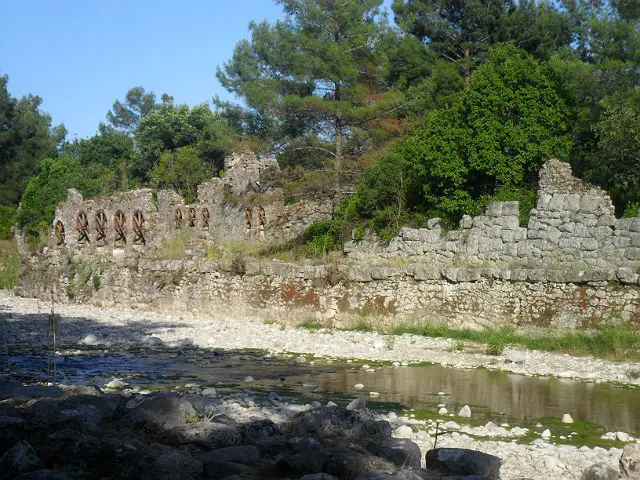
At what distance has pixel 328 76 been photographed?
1017 inches

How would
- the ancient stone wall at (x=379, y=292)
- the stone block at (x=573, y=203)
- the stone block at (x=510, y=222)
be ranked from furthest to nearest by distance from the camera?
the stone block at (x=510, y=222)
the stone block at (x=573, y=203)
the ancient stone wall at (x=379, y=292)

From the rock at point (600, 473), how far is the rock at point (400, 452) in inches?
53.7

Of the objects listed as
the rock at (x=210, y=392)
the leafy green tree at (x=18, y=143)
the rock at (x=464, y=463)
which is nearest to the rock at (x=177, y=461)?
the rock at (x=464, y=463)

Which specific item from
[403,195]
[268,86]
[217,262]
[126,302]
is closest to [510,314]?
[403,195]

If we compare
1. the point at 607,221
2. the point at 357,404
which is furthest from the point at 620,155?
the point at 357,404

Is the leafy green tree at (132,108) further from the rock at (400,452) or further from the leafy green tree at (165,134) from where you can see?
the rock at (400,452)

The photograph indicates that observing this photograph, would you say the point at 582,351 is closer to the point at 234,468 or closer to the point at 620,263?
the point at 620,263

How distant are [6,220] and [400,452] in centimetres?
4488

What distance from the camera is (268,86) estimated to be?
27.4 metres

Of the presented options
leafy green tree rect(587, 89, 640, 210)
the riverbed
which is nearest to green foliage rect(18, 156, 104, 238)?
the riverbed

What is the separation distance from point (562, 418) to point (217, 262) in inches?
512

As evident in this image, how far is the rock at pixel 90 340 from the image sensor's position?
16.6 m

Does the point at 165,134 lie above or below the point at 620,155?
above

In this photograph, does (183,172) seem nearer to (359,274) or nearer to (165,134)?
(165,134)
